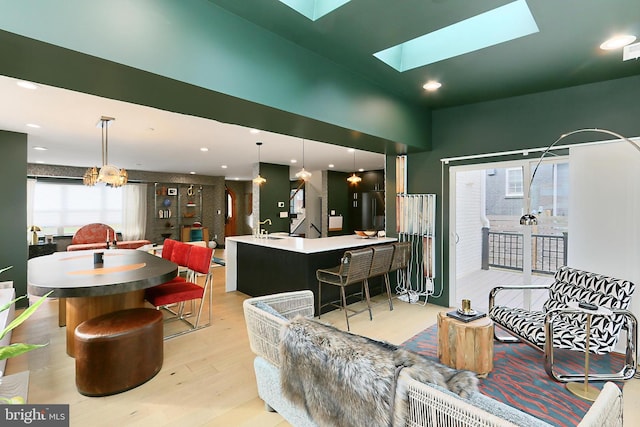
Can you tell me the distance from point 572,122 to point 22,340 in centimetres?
641

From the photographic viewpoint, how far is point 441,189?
4.47 metres

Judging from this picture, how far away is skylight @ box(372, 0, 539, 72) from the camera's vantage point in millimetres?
2424

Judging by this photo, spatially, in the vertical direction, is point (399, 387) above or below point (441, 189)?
below

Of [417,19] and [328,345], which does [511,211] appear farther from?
[328,345]

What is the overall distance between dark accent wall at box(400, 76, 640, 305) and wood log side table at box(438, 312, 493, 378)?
1972 millimetres

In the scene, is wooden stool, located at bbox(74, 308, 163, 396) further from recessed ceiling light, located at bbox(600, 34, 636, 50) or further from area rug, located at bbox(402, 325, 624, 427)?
recessed ceiling light, located at bbox(600, 34, 636, 50)

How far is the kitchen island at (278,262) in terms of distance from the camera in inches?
161

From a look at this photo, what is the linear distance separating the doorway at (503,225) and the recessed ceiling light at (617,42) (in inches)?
49.7

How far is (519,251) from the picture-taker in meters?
3.94

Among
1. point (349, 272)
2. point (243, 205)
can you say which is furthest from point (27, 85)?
point (243, 205)

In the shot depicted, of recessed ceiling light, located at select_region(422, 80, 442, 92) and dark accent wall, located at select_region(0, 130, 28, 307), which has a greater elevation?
recessed ceiling light, located at select_region(422, 80, 442, 92)

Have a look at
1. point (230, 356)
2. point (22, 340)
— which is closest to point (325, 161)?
point (230, 356)

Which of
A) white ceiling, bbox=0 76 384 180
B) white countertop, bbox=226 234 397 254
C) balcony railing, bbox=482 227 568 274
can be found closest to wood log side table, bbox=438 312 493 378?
balcony railing, bbox=482 227 568 274

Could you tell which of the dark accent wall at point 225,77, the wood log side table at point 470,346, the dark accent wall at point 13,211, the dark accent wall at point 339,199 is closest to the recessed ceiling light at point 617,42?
the dark accent wall at point 225,77
